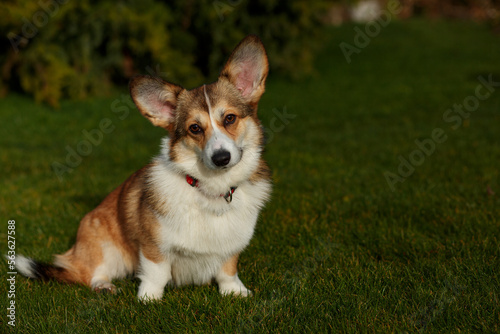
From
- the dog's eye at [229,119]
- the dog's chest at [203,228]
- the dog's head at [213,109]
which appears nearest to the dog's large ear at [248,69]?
the dog's head at [213,109]

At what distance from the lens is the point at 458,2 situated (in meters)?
25.8

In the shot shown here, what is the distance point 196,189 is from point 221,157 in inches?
15.5

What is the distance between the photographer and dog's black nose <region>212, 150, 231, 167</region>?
270cm

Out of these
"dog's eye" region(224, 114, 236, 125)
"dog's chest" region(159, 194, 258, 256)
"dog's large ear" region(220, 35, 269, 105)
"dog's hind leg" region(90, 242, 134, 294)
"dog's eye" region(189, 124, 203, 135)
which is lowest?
"dog's hind leg" region(90, 242, 134, 294)

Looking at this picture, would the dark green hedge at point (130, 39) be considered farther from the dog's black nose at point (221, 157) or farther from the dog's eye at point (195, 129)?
the dog's black nose at point (221, 157)

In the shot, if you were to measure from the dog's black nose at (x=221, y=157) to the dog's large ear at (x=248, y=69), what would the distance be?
622 mm

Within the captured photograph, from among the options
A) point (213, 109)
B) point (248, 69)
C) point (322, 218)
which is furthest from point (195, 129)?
point (322, 218)

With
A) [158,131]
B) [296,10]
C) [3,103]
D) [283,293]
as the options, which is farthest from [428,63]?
[283,293]

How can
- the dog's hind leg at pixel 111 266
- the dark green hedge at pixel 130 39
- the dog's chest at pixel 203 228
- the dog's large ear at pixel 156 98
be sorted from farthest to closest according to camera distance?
the dark green hedge at pixel 130 39, the dog's hind leg at pixel 111 266, the dog's large ear at pixel 156 98, the dog's chest at pixel 203 228

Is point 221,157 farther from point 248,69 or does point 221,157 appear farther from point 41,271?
point 41,271

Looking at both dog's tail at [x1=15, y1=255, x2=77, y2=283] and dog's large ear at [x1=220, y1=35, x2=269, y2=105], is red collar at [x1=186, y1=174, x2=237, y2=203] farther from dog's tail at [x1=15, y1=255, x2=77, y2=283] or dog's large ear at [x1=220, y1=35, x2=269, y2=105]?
dog's tail at [x1=15, y1=255, x2=77, y2=283]

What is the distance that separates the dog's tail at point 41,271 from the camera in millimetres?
3174

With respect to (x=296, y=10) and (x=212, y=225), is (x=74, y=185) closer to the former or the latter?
(x=212, y=225)

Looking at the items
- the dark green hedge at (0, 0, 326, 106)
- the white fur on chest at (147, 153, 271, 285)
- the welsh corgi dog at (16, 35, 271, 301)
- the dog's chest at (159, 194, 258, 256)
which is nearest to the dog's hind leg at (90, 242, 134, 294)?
the welsh corgi dog at (16, 35, 271, 301)
